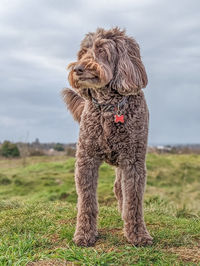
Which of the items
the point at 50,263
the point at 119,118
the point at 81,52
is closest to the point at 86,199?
the point at 50,263

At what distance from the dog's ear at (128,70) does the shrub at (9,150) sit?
18405 mm

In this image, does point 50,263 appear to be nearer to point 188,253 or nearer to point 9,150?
point 188,253

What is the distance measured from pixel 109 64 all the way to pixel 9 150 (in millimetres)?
18703

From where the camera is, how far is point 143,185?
173 inches

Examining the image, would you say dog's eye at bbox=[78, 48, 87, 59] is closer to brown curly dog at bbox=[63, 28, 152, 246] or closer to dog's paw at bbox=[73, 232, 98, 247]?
brown curly dog at bbox=[63, 28, 152, 246]

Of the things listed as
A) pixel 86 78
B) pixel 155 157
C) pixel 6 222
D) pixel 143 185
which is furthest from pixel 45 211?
pixel 155 157

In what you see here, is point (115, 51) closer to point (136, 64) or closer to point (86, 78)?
point (136, 64)

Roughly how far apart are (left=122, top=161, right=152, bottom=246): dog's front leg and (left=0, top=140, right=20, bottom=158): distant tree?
17.9m

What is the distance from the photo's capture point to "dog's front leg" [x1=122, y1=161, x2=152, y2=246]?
4.31m

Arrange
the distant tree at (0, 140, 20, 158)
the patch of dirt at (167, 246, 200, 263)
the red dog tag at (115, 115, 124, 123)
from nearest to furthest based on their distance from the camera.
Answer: the patch of dirt at (167, 246, 200, 263) < the red dog tag at (115, 115, 124, 123) < the distant tree at (0, 140, 20, 158)

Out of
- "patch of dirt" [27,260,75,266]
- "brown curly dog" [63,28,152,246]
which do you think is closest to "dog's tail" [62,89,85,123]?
"brown curly dog" [63,28,152,246]

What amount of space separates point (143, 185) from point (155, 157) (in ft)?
36.3

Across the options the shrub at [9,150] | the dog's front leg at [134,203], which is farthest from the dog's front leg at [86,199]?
the shrub at [9,150]

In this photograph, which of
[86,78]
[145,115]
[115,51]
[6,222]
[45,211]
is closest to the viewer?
[86,78]
